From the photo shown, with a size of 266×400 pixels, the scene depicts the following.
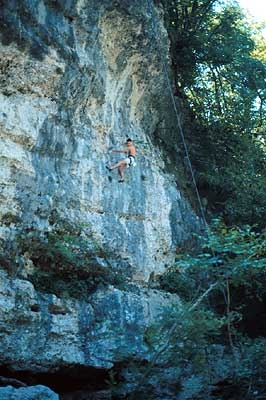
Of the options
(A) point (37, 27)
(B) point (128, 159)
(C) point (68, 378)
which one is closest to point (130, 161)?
(B) point (128, 159)

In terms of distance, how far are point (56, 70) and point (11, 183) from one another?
7.94 ft

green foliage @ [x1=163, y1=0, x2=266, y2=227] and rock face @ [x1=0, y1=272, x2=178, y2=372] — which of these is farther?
green foliage @ [x1=163, y1=0, x2=266, y2=227]

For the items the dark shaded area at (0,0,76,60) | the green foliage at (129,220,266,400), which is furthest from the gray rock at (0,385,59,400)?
the dark shaded area at (0,0,76,60)

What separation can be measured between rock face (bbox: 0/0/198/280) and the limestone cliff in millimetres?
22

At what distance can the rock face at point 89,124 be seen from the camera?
8.91 meters

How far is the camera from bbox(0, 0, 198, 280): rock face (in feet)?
29.2

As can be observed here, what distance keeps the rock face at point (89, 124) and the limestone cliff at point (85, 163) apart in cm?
2

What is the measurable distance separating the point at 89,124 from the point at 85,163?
0.90 metres

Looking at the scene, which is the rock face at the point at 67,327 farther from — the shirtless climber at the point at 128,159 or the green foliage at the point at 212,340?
the shirtless climber at the point at 128,159

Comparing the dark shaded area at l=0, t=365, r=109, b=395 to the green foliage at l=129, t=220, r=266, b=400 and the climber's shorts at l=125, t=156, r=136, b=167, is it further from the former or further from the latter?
the climber's shorts at l=125, t=156, r=136, b=167

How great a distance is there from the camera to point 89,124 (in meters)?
10.5

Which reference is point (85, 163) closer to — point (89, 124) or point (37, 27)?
point (89, 124)

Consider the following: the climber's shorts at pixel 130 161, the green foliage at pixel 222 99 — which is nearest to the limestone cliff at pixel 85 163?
the climber's shorts at pixel 130 161

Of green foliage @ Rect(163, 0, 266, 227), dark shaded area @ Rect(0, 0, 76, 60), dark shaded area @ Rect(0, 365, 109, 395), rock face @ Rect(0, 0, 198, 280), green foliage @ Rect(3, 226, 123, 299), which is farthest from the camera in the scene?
green foliage @ Rect(163, 0, 266, 227)
